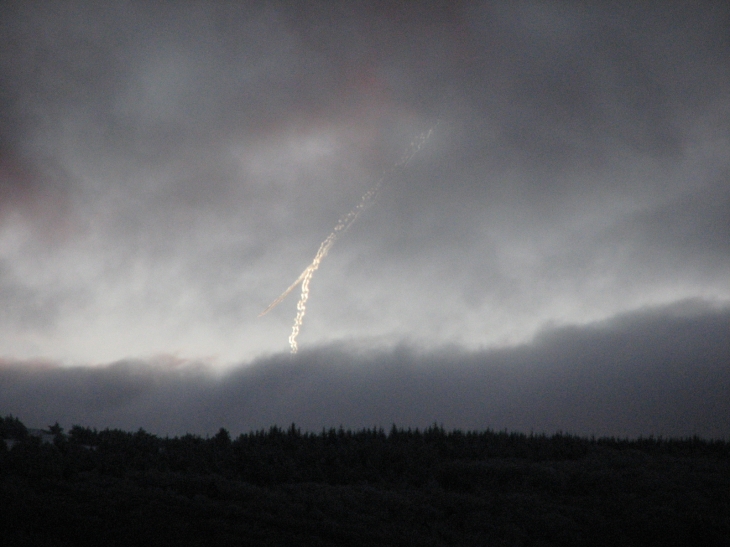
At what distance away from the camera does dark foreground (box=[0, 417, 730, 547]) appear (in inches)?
843

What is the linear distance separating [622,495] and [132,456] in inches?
1006

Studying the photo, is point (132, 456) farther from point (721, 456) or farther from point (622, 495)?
point (721, 456)

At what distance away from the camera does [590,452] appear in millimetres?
55438

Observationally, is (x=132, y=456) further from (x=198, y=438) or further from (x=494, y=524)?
(x=494, y=524)

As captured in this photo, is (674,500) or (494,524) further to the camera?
(674,500)

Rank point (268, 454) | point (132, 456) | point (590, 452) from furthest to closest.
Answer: point (590, 452)
point (268, 454)
point (132, 456)

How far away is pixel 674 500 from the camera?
30578 mm

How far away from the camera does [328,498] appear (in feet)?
94.7

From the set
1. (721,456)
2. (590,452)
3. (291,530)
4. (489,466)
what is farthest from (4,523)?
(721,456)

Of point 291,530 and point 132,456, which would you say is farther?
point 132,456

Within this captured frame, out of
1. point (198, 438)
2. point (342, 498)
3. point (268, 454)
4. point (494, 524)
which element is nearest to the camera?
A: point (494, 524)

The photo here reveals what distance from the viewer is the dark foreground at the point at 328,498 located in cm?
2142

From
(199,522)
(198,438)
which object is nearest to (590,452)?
(198,438)

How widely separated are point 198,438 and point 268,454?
8791 mm
